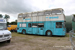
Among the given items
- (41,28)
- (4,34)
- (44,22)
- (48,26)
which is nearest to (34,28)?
(41,28)

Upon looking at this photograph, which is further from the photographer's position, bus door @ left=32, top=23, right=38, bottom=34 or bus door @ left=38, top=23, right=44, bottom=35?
bus door @ left=32, top=23, right=38, bottom=34

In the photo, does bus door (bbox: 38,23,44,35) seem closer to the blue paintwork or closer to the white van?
the blue paintwork

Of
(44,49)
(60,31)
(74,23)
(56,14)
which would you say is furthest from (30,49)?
(74,23)

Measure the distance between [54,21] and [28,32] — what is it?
18.9 ft

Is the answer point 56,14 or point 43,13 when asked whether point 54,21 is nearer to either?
point 56,14

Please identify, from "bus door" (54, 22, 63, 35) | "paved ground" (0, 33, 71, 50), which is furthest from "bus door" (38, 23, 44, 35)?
"paved ground" (0, 33, 71, 50)

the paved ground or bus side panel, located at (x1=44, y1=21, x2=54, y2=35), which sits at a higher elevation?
bus side panel, located at (x1=44, y1=21, x2=54, y2=35)

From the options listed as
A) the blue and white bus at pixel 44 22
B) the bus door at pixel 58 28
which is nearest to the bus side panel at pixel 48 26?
the blue and white bus at pixel 44 22

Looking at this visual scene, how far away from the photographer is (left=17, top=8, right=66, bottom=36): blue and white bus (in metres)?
11.6

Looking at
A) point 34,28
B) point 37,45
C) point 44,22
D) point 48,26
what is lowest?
point 37,45

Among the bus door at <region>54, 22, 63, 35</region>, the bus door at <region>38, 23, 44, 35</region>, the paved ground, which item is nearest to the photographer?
the paved ground

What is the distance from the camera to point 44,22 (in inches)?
504

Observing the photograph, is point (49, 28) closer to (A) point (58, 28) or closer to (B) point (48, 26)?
(B) point (48, 26)

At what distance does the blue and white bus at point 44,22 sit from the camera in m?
11.6
